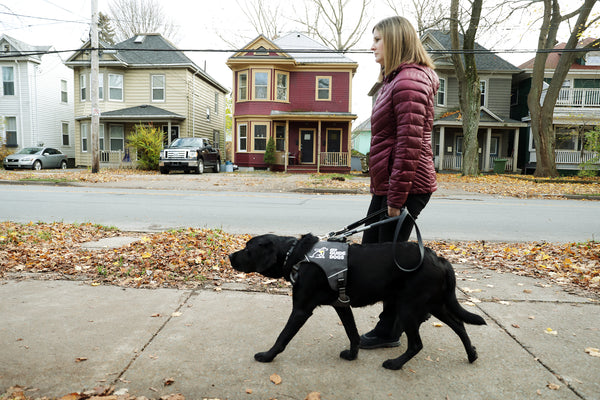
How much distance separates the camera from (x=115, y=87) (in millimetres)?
27875

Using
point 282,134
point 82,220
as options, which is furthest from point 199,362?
point 282,134

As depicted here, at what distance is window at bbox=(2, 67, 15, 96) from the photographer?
30.0 meters

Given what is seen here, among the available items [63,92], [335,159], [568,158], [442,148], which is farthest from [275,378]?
[63,92]

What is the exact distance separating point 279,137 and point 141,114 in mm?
8723

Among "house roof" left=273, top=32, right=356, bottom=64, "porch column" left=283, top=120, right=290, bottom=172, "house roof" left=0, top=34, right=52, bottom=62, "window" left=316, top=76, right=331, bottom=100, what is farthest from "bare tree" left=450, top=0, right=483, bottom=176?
"house roof" left=0, top=34, right=52, bottom=62

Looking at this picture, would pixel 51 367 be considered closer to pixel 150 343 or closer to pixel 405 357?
pixel 150 343

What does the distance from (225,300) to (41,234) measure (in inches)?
Result: 138

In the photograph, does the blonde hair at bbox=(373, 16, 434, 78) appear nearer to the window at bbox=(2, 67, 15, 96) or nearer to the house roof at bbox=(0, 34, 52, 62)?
the house roof at bbox=(0, 34, 52, 62)

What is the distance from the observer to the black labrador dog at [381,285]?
257cm

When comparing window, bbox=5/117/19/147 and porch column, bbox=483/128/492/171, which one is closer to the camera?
porch column, bbox=483/128/492/171

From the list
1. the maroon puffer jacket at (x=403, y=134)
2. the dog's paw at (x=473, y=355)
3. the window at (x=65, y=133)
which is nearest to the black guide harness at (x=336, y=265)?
the maroon puffer jacket at (x=403, y=134)

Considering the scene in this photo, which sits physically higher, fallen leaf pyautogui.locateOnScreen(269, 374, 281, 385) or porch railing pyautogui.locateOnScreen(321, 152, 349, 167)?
porch railing pyautogui.locateOnScreen(321, 152, 349, 167)

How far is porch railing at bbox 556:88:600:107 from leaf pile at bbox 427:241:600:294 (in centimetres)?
2646

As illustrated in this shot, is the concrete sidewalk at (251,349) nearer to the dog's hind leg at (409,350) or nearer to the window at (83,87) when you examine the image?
the dog's hind leg at (409,350)
